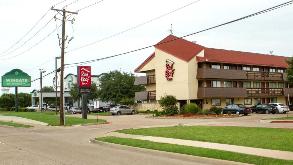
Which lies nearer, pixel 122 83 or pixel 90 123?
pixel 90 123

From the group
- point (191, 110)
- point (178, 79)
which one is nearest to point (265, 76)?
point (178, 79)

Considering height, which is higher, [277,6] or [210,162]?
[277,6]

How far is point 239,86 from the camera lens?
222 ft

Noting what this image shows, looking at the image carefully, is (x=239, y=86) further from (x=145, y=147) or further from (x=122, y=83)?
(x=145, y=147)

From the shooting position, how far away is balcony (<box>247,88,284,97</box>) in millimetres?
69062

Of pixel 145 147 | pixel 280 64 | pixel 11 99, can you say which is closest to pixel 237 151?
pixel 145 147

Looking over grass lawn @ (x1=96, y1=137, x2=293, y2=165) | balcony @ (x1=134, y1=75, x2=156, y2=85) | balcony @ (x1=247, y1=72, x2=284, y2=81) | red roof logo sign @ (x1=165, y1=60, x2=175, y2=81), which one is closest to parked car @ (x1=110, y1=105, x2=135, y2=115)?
balcony @ (x1=134, y1=75, x2=156, y2=85)

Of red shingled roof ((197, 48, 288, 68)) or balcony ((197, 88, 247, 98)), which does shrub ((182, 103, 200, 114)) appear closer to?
balcony ((197, 88, 247, 98))

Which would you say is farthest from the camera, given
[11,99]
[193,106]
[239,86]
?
[11,99]

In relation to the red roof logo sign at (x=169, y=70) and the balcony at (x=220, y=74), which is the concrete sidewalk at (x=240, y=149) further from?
the red roof logo sign at (x=169, y=70)

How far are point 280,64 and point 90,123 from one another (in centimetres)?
4291

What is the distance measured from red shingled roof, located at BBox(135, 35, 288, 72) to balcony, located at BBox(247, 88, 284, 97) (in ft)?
12.6

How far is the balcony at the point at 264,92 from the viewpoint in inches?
2719

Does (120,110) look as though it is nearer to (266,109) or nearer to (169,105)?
(169,105)
